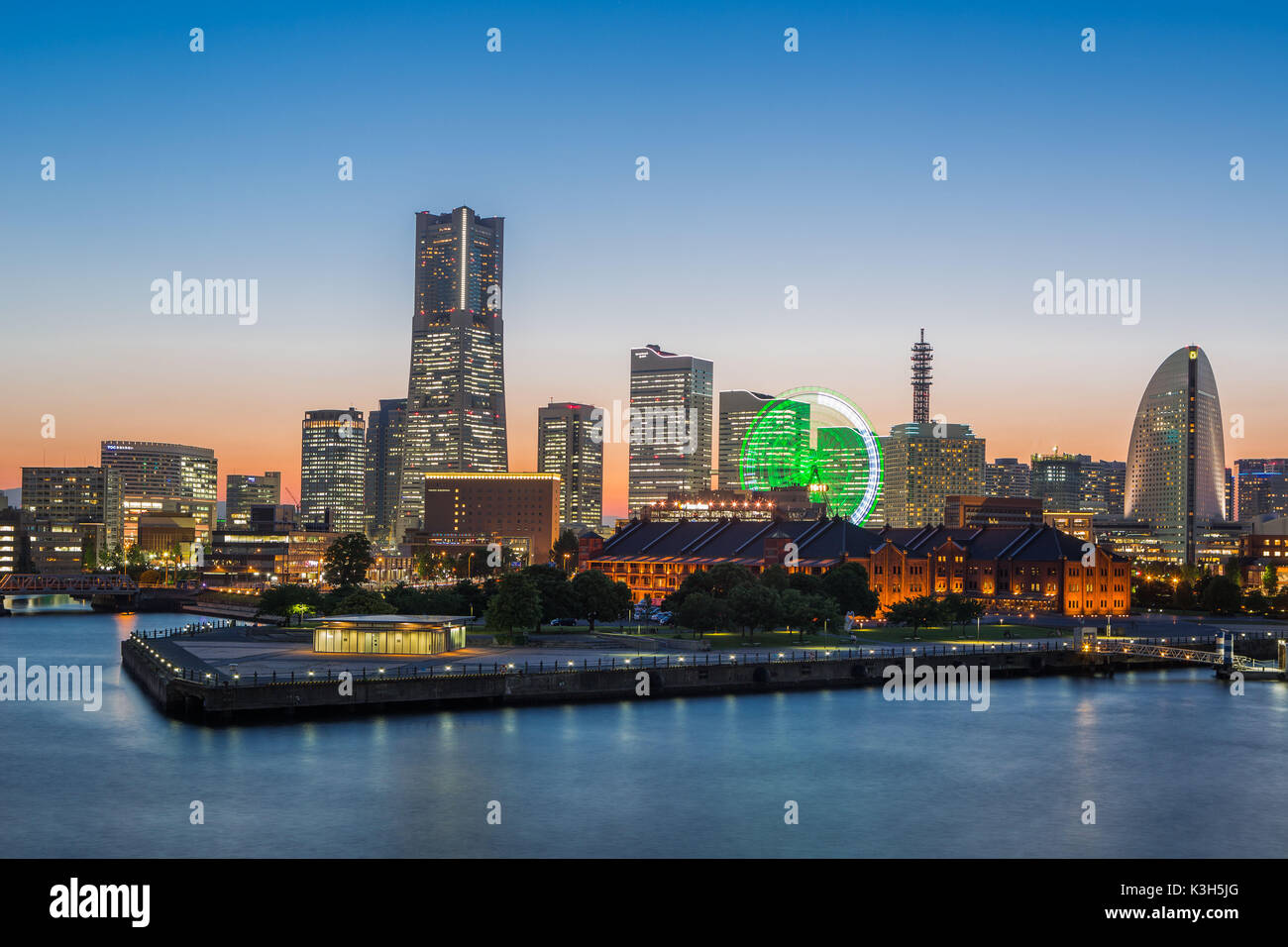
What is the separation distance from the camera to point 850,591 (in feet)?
424

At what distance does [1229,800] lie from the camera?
5838 cm

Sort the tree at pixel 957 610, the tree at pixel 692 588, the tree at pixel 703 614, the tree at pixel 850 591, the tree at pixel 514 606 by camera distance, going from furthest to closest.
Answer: the tree at pixel 850 591 < the tree at pixel 957 610 < the tree at pixel 692 588 < the tree at pixel 703 614 < the tree at pixel 514 606

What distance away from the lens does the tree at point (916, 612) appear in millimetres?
119562

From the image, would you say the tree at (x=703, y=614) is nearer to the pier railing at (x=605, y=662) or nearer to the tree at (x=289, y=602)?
the pier railing at (x=605, y=662)

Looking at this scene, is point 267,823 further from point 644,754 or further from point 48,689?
point 48,689

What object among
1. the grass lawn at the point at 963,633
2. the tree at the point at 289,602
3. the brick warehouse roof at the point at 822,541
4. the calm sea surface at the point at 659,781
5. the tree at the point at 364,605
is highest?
the brick warehouse roof at the point at 822,541

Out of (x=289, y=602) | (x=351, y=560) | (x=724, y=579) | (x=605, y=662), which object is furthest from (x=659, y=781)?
(x=351, y=560)

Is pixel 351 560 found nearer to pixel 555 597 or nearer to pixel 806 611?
pixel 555 597

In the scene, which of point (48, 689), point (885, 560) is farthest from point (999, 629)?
point (48, 689)

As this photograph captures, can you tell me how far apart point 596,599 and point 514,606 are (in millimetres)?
13094

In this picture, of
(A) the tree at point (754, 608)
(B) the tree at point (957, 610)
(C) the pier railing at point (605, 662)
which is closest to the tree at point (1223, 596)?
(C) the pier railing at point (605, 662)

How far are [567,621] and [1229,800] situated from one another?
69855 mm

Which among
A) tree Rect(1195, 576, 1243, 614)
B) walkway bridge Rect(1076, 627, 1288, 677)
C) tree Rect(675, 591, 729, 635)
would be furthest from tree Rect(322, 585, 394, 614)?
tree Rect(1195, 576, 1243, 614)

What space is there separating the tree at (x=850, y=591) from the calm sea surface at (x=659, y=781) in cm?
4299
